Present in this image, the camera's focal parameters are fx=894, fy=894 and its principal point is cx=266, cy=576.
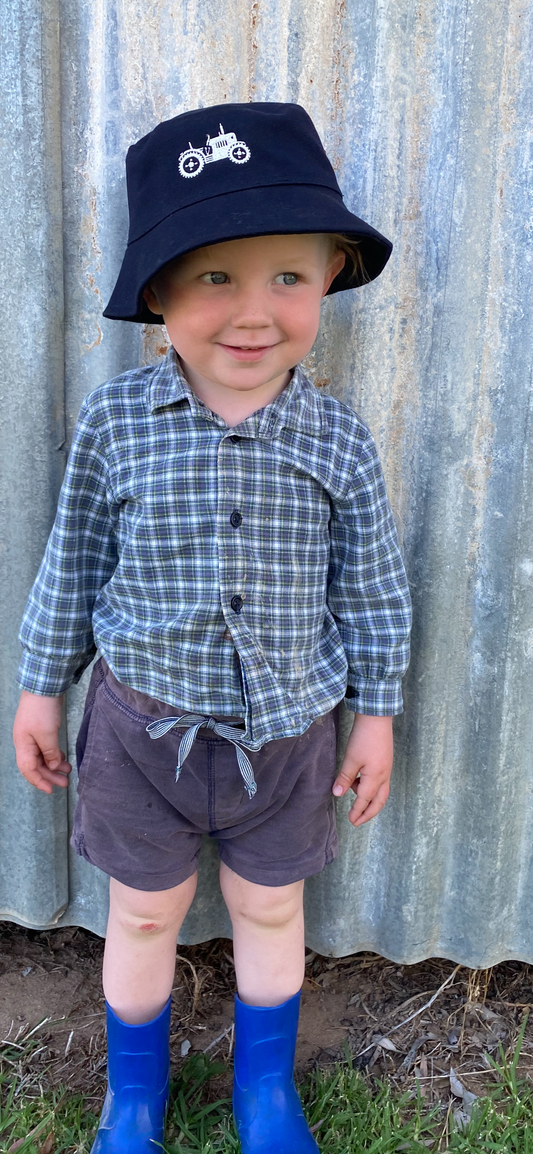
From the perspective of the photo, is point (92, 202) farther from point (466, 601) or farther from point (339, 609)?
point (466, 601)

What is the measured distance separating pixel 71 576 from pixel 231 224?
66 cm

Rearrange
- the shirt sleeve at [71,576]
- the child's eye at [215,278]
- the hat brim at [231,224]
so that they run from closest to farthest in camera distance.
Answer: the hat brim at [231,224] < the child's eye at [215,278] < the shirt sleeve at [71,576]

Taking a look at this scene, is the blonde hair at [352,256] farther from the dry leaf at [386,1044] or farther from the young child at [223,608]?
the dry leaf at [386,1044]

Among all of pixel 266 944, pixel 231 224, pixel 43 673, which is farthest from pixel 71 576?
pixel 266 944

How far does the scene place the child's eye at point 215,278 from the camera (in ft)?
4.14

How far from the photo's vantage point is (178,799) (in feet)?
4.90

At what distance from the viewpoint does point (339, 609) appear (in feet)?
5.24

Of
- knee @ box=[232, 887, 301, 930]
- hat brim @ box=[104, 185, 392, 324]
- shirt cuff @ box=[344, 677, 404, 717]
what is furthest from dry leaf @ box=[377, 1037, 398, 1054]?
hat brim @ box=[104, 185, 392, 324]

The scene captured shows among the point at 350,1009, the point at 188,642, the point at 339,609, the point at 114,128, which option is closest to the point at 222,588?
the point at 188,642

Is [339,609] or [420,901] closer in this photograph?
[339,609]

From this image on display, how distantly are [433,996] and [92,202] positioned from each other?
1.74m

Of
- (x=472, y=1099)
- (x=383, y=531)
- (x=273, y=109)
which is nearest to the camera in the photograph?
(x=273, y=109)

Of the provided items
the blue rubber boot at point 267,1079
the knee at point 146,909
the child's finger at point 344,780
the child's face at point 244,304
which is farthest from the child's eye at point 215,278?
the blue rubber boot at point 267,1079

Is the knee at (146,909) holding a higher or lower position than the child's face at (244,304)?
lower
